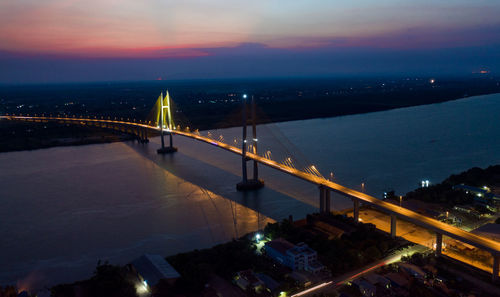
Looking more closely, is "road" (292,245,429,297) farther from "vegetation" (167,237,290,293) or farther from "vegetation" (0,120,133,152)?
"vegetation" (0,120,133,152)

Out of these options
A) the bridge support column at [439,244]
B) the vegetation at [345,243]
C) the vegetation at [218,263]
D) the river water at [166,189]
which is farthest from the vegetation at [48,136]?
the bridge support column at [439,244]

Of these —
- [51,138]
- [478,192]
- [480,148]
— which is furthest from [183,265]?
[51,138]

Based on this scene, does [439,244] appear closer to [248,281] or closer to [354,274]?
[354,274]

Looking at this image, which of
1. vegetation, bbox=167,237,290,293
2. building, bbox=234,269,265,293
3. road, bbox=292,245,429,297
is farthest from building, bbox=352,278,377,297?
building, bbox=234,269,265,293

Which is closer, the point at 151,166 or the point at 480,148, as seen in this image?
the point at 151,166

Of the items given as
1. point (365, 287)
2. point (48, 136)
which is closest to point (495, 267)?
point (365, 287)

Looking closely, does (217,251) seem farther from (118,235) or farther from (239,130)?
(239,130)
